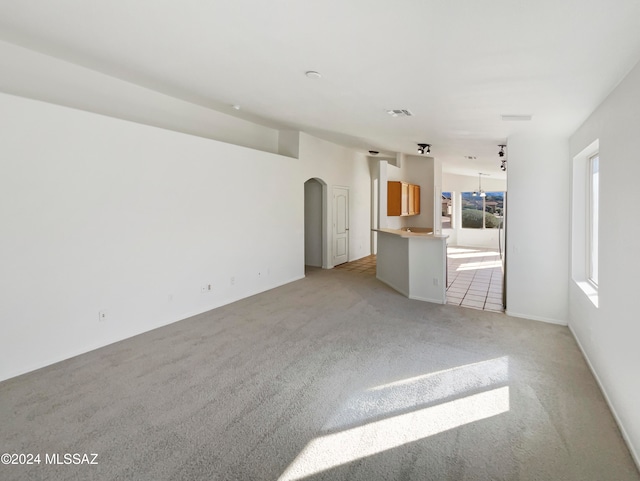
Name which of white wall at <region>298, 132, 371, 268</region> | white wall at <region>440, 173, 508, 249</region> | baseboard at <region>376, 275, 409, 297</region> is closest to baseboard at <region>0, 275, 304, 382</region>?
baseboard at <region>376, 275, 409, 297</region>

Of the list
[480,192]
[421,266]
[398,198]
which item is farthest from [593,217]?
[480,192]

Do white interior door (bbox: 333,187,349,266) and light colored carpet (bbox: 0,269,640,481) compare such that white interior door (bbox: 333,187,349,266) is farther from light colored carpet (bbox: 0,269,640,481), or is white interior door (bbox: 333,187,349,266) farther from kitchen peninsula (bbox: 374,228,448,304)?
light colored carpet (bbox: 0,269,640,481)

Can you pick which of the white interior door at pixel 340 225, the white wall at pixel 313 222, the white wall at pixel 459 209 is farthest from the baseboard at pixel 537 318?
the white wall at pixel 459 209

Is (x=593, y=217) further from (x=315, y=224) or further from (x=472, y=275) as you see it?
(x=315, y=224)

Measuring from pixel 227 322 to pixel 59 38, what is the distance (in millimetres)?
3411

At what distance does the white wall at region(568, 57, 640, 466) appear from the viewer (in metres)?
2.07

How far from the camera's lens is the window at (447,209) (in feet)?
42.5

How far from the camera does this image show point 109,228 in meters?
3.64

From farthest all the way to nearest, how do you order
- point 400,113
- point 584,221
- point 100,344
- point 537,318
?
1. point 537,318
2. point 400,113
3. point 584,221
4. point 100,344

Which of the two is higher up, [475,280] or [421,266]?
[421,266]

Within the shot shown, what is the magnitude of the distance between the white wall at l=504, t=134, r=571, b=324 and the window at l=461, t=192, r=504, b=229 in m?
8.37

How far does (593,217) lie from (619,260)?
1.60 meters

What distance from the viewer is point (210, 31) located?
8.11ft

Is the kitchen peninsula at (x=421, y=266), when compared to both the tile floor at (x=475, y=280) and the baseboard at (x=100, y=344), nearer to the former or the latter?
the tile floor at (x=475, y=280)
